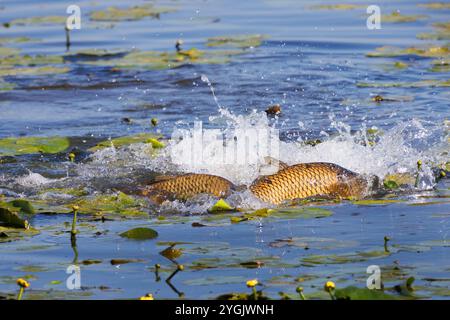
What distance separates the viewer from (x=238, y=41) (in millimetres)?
13320

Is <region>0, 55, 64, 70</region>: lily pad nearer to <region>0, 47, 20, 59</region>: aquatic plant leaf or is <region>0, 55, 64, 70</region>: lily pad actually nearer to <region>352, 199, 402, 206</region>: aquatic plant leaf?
<region>0, 47, 20, 59</region>: aquatic plant leaf

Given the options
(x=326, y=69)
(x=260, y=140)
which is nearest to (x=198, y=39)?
(x=326, y=69)

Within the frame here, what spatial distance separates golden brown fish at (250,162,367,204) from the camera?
6.66 metres

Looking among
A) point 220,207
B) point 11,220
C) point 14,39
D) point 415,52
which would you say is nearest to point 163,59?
point 14,39

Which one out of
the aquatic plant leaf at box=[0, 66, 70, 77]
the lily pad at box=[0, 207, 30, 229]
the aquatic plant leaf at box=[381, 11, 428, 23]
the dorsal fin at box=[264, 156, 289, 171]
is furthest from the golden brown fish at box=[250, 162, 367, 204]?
the aquatic plant leaf at box=[381, 11, 428, 23]

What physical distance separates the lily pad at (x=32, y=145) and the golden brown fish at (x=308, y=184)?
7.75 ft

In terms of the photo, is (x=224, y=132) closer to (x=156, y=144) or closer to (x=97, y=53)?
(x=156, y=144)

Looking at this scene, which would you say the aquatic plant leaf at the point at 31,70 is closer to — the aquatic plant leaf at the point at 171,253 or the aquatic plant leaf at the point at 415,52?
the aquatic plant leaf at the point at 415,52

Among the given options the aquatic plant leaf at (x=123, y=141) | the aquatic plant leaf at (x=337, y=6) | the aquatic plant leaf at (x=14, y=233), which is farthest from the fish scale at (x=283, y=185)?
the aquatic plant leaf at (x=337, y=6)

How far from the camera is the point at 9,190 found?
727 centimetres

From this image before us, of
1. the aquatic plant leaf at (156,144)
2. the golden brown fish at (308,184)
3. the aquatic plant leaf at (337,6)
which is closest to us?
the golden brown fish at (308,184)

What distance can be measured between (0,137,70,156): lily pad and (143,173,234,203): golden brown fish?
6.34 ft

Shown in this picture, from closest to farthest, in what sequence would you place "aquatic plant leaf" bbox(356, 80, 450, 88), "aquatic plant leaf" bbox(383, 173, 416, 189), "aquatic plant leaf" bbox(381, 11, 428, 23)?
"aquatic plant leaf" bbox(383, 173, 416, 189), "aquatic plant leaf" bbox(356, 80, 450, 88), "aquatic plant leaf" bbox(381, 11, 428, 23)

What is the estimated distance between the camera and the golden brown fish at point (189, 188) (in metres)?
6.68
